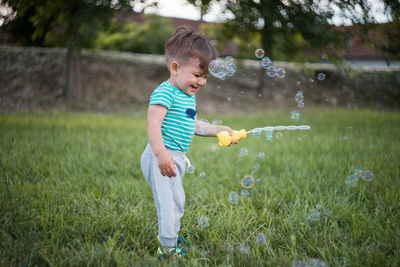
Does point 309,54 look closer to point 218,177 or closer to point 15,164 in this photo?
point 218,177

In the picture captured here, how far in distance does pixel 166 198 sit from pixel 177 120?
0.49m

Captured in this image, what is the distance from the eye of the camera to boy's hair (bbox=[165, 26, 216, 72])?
1722mm

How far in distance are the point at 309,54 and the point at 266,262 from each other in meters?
8.23

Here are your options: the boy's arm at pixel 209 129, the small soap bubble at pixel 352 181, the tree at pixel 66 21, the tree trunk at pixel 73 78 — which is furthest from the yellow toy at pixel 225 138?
the tree trunk at pixel 73 78

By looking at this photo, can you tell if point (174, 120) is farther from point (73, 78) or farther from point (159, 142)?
point (73, 78)

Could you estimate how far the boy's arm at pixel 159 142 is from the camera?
1599 mm

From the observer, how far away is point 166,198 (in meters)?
1.73

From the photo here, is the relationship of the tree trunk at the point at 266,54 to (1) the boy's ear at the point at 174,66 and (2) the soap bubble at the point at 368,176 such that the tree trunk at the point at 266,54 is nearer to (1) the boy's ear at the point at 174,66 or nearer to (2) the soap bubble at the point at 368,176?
(2) the soap bubble at the point at 368,176

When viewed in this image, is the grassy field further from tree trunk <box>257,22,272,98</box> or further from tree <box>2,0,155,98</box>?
tree trunk <box>257,22,272,98</box>

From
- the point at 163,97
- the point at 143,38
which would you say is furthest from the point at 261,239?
the point at 143,38

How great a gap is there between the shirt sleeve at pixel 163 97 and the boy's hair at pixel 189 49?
20cm

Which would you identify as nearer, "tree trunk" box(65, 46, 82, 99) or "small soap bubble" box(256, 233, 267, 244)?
"small soap bubble" box(256, 233, 267, 244)

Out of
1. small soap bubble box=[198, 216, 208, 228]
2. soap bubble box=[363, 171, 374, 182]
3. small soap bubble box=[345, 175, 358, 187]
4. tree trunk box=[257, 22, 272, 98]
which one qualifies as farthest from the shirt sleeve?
tree trunk box=[257, 22, 272, 98]

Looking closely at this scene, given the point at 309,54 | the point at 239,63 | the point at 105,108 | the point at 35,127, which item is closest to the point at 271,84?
the point at 239,63
